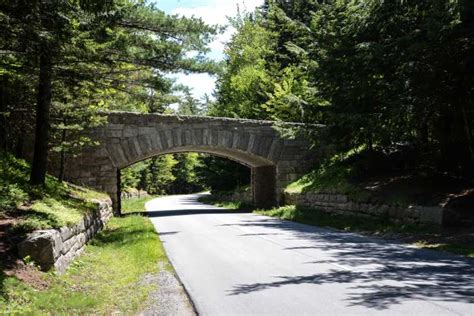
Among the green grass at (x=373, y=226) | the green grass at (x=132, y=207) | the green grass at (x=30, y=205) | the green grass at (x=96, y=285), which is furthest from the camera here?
the green grass at (x=132, y=207)

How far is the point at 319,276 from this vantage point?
8.11 meters

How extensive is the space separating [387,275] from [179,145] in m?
15.7

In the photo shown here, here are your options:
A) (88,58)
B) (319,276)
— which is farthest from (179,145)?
(319,276)

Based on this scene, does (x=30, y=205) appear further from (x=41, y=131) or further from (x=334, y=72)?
(x=334, y=72)

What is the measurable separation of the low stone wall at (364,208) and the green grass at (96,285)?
7125mm

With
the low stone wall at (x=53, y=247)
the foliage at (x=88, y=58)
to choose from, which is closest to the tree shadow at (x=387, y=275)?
the low stone wall at (x=53, y=247)

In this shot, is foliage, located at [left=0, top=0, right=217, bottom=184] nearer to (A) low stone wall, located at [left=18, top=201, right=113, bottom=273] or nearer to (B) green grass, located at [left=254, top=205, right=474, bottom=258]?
(A) low stone wall, located at [left=18, top=201, right=113, bottom=273]

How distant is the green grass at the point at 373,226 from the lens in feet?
36.0

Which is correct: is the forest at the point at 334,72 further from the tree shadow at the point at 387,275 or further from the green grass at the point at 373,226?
the tree shadow at the point at 387,275

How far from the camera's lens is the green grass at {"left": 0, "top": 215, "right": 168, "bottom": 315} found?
6121 mm

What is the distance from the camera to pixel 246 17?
45125mm

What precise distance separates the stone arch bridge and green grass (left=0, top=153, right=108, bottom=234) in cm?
717

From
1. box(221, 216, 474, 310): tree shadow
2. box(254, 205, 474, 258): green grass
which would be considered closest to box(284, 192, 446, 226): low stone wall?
box(254, 205, 474, 258): green grass

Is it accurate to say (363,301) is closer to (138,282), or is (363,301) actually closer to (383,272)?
(383,272)
